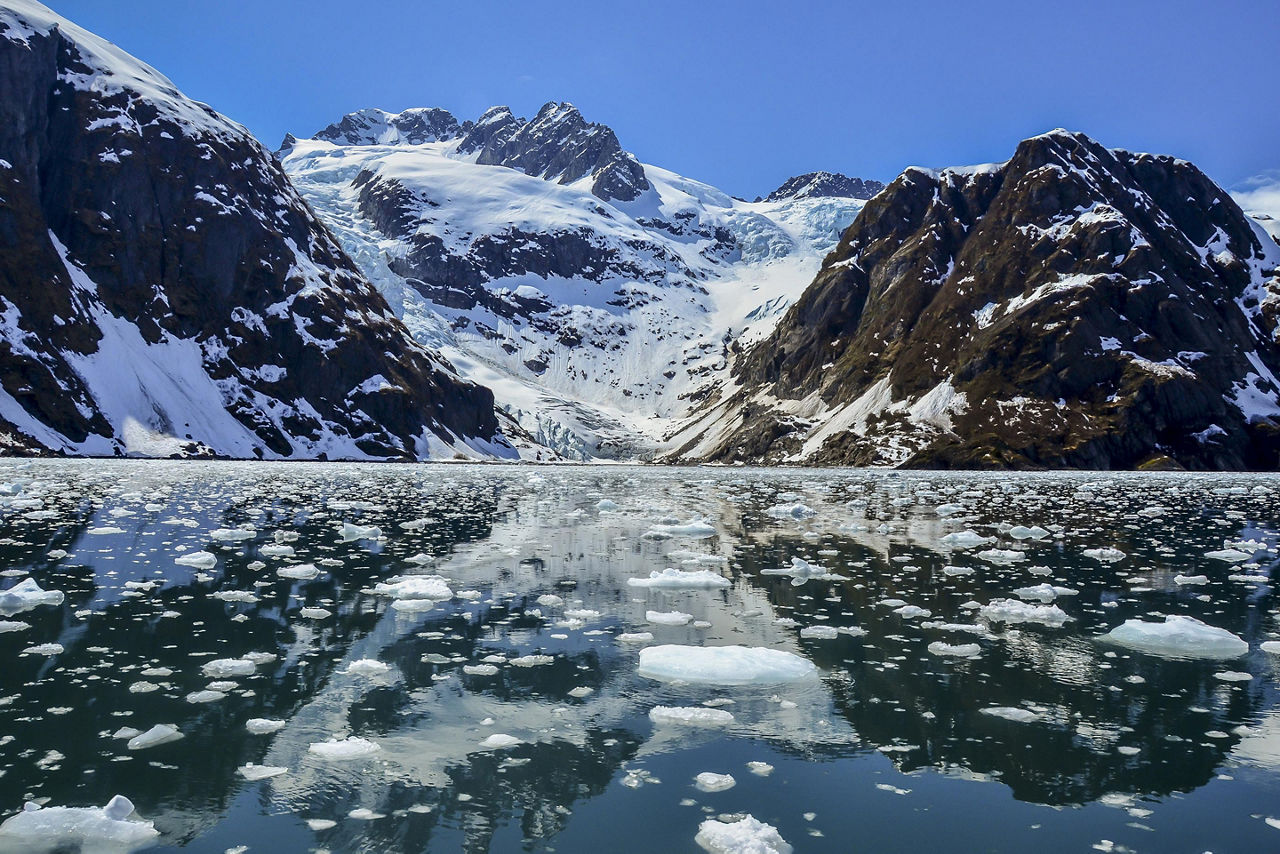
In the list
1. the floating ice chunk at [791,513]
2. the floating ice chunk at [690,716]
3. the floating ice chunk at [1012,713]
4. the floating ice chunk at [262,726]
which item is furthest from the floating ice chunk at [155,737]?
the floating ice chunk at [791,513]

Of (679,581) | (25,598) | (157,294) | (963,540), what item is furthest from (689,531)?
(157,294)

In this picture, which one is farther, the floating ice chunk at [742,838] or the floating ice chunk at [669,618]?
the floating ice chunk at [669,618]

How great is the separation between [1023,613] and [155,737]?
16.4m

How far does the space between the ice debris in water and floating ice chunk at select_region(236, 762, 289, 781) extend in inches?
20.6

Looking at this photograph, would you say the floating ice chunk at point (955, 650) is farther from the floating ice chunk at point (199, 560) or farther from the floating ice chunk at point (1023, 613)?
the floating ice chunk at point (199, 560)

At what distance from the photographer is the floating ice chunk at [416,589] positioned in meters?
18.8

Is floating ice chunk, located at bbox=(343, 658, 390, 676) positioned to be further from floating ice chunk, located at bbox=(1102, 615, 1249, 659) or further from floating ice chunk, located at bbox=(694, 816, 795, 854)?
floating ice chunk, located at bbox=(1102, 615, 1249, 659)

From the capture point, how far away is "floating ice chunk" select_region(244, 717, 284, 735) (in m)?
10.2

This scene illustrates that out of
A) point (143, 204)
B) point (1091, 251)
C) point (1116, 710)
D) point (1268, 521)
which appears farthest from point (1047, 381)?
point (143, 204)

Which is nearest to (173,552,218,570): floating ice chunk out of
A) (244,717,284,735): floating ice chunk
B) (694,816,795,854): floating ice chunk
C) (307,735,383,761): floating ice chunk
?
(244,717,284,735): floating ice chunk

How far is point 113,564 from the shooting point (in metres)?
22.3

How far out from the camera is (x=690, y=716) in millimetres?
11164

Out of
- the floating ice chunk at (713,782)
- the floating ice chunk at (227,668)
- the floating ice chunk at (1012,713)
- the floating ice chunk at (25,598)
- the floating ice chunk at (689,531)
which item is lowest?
the floating ice chunk at (25,598)

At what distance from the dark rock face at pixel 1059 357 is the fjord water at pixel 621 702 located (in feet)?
447
